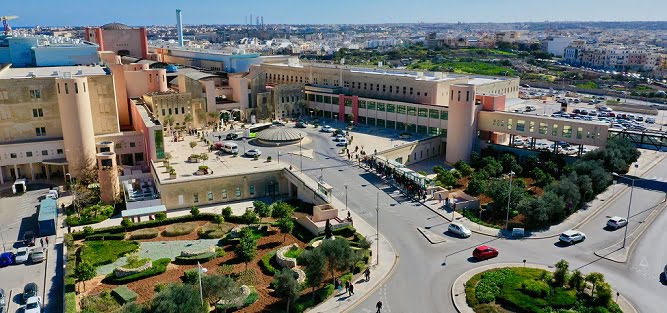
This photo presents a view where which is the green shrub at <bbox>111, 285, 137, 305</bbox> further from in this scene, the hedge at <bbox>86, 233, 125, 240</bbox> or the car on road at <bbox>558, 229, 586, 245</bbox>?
the car on road at <bbox>558, 229, 586, 245</bbox>

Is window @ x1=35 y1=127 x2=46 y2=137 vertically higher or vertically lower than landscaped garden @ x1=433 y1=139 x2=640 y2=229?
higher

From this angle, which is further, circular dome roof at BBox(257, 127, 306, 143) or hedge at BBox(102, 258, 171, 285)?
circular dome roof at BBox(257, 127, 306, 143)

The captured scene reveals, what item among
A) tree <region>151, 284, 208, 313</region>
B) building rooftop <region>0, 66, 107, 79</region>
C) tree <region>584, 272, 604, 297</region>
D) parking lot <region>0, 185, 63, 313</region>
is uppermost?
building rooftop <region>0, 66, 107, 79</region>

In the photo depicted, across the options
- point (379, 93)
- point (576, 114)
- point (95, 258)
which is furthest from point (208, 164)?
point (576, 114)

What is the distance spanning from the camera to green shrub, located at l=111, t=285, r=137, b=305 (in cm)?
3506

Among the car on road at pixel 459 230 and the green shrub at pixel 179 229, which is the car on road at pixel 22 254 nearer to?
the green shrub at pixel 179 229

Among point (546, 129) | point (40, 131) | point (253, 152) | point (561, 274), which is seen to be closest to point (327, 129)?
point (253, 152)

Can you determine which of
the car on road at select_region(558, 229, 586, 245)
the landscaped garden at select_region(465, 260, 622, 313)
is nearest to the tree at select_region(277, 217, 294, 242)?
the landscaped garden at select_region(465, 260, 622, 313)

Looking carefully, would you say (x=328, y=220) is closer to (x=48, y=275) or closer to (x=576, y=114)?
(x=48, y=275)

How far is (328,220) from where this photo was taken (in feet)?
146

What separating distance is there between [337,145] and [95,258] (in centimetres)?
3726

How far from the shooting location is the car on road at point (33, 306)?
111 feet

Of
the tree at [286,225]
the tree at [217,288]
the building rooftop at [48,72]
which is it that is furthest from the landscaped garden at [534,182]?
the building rooftop at [48,72]

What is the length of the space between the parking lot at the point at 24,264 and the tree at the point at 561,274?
112 ft
